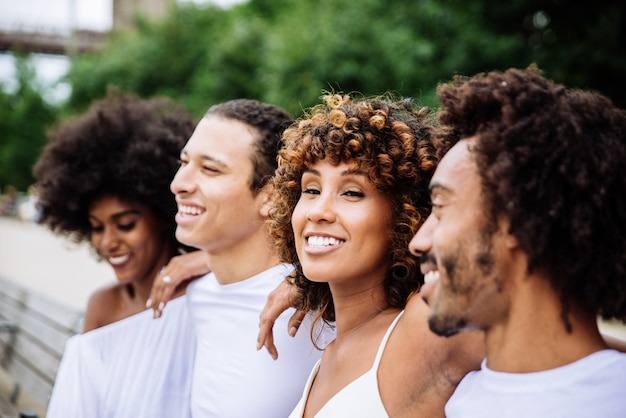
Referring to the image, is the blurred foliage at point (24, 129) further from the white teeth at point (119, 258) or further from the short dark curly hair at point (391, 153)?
the short dark curly hair at point (391, 153)

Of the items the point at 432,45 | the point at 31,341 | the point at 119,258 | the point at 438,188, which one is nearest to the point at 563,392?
the point at 438,188

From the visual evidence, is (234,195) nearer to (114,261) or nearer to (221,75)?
(114,261)

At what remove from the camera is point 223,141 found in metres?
3.26

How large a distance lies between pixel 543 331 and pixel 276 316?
1280 mm

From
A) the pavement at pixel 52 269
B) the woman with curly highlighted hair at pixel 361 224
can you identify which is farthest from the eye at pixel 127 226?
the pavement at pixel 52 269

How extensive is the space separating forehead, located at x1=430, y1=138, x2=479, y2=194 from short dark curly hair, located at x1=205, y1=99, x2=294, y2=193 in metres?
1.50

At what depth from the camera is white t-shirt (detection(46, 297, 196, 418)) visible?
11.1 ft

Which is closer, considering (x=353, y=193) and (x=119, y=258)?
(x=353, y=193)

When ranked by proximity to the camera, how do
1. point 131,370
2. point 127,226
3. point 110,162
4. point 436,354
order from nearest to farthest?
point 436,354 → point 131,370 → point 127,226 → point 110,162

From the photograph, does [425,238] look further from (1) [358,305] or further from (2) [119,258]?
(2) [119,258]

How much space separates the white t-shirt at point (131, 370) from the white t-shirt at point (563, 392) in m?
1.88

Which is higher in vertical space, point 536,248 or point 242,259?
point 536,248

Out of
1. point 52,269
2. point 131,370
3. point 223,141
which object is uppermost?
point 223,141

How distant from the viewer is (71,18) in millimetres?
34656
